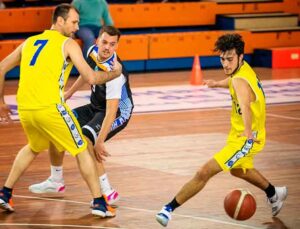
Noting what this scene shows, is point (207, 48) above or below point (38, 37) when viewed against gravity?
below

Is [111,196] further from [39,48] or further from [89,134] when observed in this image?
[39,48]

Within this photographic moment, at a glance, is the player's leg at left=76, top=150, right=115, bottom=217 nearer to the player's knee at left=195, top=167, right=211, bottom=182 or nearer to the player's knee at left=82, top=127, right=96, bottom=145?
the player's knee at left=82, top=127, right=96, bottom=145

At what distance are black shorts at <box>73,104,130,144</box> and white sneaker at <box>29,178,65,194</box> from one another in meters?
0.63

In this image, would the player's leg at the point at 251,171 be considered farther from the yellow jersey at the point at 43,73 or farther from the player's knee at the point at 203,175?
the yellow jersey at the point at 43,73

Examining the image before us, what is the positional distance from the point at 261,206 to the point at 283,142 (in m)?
3.05

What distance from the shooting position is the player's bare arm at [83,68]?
7.26m

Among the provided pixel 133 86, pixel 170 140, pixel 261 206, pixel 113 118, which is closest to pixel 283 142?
pixel 170 140

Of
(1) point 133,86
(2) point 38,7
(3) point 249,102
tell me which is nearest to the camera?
(3) point 249,102

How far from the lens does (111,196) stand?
7945mm

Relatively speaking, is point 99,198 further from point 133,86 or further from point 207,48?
point 207,48

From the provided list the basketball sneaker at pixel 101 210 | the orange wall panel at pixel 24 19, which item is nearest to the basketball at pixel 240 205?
the basketball sneaker at pixel 101 210

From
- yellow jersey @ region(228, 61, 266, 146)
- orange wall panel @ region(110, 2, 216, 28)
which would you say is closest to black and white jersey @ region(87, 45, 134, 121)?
yellow jersey @ region(228, 61, 266, 146)

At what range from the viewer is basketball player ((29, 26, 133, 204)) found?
772 centimetres

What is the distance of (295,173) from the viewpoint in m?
9.14
